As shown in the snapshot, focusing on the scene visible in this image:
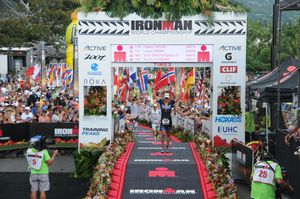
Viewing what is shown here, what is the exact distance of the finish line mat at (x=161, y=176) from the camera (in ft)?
39.8

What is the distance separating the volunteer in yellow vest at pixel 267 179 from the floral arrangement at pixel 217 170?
1994mm

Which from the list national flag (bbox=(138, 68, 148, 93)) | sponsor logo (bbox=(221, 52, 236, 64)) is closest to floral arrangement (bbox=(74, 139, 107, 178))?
sponsor logo (bbox=(221, 52, 236, 64))

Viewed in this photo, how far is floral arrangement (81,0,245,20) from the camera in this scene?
14812 mm

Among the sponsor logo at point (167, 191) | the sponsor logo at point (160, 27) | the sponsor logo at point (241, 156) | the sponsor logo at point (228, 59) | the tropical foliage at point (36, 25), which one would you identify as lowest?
the sponsor logo at point (167, 191)

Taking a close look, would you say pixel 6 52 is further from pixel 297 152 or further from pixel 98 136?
pixel 297 152

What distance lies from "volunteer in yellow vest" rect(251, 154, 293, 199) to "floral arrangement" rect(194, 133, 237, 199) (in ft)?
6.54

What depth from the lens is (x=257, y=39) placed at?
93250mm

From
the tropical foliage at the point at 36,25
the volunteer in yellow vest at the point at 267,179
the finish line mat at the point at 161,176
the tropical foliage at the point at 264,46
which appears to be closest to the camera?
the volunteer in yellow vest at the point at 267,179

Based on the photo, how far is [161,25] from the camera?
1617 cm

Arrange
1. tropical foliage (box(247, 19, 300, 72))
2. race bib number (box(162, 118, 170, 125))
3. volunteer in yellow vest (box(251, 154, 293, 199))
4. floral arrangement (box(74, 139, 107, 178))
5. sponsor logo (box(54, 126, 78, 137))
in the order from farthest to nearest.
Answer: tropical foliage (box(247, 19, 300, 72))
sponsor logo (box(54, 126, 78, 137))
race bib number (box(162, 118, 170, 125))
floral arrangement (box(74, 139, 107, 178))
volunteer in yellow vest (box(251, 154, 293, 199))

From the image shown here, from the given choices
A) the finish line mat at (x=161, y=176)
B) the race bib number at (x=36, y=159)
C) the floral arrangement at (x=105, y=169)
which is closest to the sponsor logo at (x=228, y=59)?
the finish line mat at (x=161, y=176)

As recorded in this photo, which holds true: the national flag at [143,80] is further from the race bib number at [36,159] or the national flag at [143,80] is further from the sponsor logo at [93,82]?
the race bib number at [36,159]

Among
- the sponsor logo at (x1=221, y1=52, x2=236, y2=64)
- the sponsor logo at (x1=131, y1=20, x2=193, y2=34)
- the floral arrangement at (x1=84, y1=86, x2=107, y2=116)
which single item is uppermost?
→ the sponsor logo at (x1=131, y1=20, x2=193, y2=34)

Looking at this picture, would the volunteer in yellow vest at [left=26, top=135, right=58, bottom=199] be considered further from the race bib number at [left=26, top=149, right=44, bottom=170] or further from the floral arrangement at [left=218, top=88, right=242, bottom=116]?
the floral arrangement at [left=218, top=88, right=242, bottom=116]
